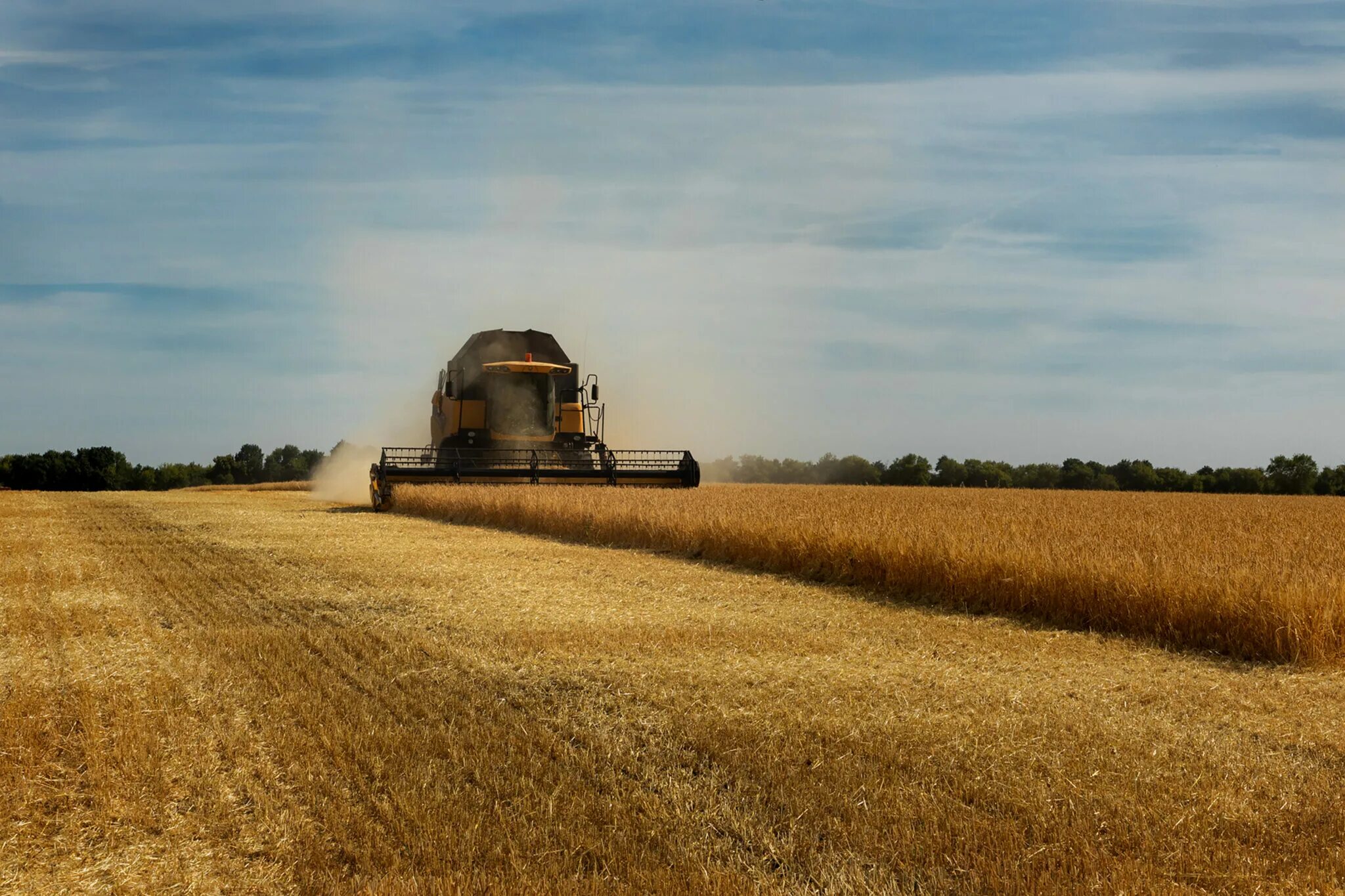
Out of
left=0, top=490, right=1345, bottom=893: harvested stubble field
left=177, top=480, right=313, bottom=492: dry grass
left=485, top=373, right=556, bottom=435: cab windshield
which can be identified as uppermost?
left=485, top=373, right=556, bottom=435: cab windshield

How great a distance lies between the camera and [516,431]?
24.8 metres

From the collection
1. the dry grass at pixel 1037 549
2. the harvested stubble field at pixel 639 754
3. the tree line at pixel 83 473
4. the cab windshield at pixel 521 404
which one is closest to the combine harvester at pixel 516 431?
the cab windshield at pixel 521 404

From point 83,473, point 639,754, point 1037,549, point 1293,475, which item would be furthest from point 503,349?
point 83,473

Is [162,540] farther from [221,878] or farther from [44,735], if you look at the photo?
[221,878]

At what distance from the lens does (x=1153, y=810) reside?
14.7 feet

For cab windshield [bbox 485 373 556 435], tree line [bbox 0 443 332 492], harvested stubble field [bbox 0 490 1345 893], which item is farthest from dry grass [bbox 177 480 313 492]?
harvested stubble field [bbox 0 490 1345 893]

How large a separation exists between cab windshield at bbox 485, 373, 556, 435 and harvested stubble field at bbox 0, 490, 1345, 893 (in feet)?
49.8

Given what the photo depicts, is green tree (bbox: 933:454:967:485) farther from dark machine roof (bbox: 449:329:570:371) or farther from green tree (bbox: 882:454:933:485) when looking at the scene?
dark machine roof (bbox: 449:329:570:371)

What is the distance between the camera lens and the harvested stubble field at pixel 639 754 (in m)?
3.97

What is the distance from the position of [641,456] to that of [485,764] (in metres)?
27.6

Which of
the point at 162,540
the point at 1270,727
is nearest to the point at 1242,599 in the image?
the point at 1270,727

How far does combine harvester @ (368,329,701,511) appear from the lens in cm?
2334

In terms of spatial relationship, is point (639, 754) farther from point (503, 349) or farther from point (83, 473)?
point (83, 473)

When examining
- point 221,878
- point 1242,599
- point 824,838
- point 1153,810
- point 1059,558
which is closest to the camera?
point 221,878
